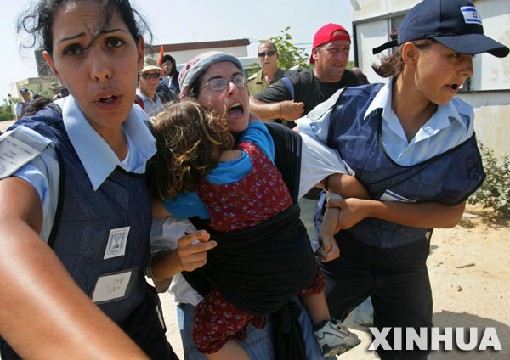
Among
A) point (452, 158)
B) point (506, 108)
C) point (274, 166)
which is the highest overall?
point (274, 166)

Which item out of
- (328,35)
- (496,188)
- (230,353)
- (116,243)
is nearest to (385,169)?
(230,353)

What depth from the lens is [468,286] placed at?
156 inches

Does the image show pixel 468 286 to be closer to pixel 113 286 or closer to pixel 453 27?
pixel 453 27

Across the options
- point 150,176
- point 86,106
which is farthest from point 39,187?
point 150,176

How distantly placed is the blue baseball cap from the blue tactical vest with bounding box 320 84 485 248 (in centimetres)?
38

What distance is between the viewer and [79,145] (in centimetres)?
123

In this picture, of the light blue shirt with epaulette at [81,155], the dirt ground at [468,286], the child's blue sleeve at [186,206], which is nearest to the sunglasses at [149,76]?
the dirt ground at [468,286]

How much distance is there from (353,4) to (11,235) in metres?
8.21

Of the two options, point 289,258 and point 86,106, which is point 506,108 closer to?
point 289,258

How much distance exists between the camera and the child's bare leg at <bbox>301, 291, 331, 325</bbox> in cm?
178

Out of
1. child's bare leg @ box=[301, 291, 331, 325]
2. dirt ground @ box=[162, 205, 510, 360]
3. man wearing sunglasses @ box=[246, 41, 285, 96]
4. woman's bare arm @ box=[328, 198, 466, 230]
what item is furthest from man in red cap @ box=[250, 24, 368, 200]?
man wearing sunglasses @ box=[246, 41, 285, 96]

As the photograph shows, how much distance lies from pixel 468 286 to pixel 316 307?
275cm

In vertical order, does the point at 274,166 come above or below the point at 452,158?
above

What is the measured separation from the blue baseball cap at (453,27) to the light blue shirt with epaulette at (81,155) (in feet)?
4.21
